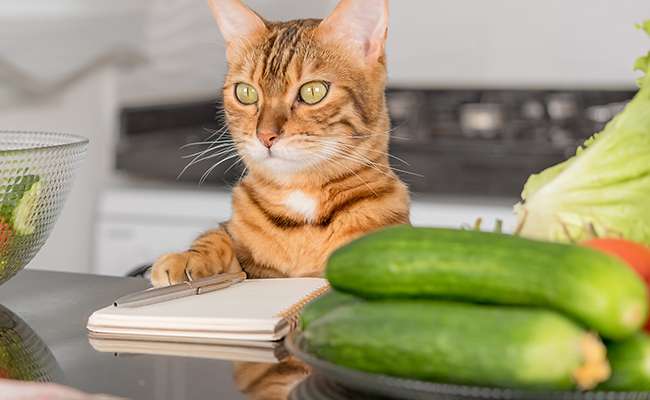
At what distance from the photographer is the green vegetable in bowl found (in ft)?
2.21

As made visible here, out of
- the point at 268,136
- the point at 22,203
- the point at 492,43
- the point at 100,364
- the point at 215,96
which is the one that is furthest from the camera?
the point at 492,43

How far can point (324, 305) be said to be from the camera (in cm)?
64

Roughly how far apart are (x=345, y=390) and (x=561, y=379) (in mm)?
214

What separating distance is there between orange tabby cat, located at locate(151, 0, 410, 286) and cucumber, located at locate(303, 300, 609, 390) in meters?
0.55

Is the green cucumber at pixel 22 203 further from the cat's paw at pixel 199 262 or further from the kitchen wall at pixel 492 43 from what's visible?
the kitchen wall at pixel 492 43

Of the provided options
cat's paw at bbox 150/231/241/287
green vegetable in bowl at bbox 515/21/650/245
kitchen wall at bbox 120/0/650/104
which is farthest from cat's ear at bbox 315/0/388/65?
kitchen wall at bbox 120/0/650/104

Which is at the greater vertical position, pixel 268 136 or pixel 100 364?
pixel 268 136

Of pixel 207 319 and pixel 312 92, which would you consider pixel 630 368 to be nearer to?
pixel 207 319

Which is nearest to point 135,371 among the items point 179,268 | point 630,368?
point 179,268

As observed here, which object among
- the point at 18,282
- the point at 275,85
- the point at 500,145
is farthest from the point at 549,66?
the point at 18,282

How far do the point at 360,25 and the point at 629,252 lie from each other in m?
0.72

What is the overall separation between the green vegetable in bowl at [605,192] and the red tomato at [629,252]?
0.18ft

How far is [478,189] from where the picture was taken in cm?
263

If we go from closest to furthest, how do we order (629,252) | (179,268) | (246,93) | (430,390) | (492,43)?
1. (430,390)
2. (629,252)
3. (179,268)
4. (246,93)
5. (492,43)
